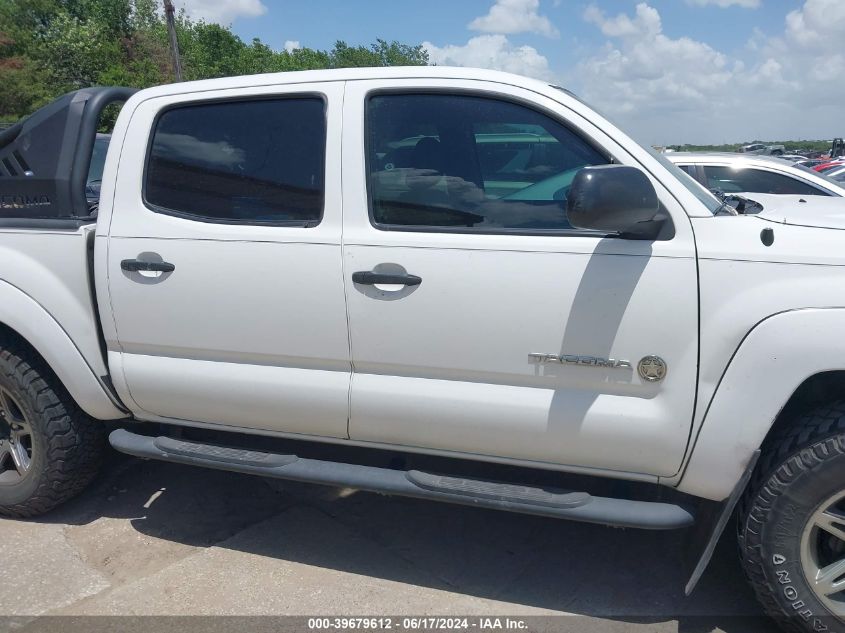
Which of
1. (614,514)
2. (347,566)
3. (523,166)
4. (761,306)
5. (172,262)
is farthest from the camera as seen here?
(347,566)

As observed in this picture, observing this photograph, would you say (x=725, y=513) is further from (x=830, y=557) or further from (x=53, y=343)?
(x=53, y=343)

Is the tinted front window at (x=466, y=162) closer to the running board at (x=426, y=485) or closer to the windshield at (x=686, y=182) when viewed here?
the windshield at (x=686, y=182)

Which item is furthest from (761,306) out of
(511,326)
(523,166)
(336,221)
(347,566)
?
(347,566)

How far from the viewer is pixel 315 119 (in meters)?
2.92

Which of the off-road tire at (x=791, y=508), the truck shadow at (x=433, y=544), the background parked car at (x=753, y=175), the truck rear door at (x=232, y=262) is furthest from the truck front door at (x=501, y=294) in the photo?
the background parked car at (x=753, y=175)

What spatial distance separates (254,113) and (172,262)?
710 mm

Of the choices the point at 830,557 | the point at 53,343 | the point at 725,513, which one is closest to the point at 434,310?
the point at 725,513

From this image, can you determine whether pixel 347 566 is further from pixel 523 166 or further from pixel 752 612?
pixel 523 166

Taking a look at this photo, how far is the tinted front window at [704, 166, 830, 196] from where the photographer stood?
6.64 meters

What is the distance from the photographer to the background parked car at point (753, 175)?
662 centimetres

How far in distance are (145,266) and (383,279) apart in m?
1.05

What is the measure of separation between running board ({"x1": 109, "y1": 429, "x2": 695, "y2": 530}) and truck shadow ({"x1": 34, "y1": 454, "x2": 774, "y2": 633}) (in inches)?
20.2

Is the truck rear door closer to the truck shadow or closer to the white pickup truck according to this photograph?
the white pickup truck

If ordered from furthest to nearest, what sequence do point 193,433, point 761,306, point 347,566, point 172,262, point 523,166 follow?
point 193,433
point 347,566
point 172,262
point 523,166
point 761,306
